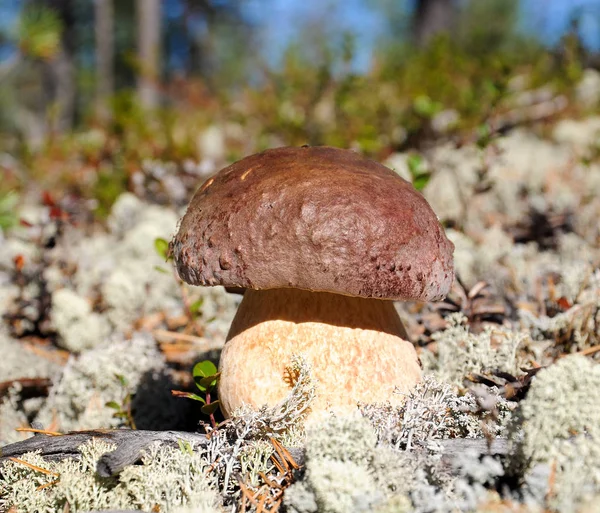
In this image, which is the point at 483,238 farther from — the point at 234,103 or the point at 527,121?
the point at 234,103

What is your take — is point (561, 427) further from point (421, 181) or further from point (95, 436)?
point (421, 181)

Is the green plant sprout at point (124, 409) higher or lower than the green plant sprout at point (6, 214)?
lower

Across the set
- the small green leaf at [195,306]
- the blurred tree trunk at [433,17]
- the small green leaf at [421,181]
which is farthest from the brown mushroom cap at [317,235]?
the blurred tree trunk at [433,17]

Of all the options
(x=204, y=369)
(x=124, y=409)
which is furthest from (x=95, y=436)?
(x=124, y=409)

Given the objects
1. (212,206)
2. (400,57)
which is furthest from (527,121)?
(212,206)

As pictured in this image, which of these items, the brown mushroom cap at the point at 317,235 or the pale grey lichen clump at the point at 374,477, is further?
the brown mushroom cap at the point at 317,235

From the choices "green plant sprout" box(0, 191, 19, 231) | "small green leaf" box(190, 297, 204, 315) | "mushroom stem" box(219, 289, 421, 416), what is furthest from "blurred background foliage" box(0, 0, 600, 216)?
"mushroom stem" box(219, 289, 421, 416)

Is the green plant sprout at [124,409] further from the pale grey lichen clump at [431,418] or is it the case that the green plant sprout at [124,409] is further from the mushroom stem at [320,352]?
the pale grey lichen clump at [431,418]
